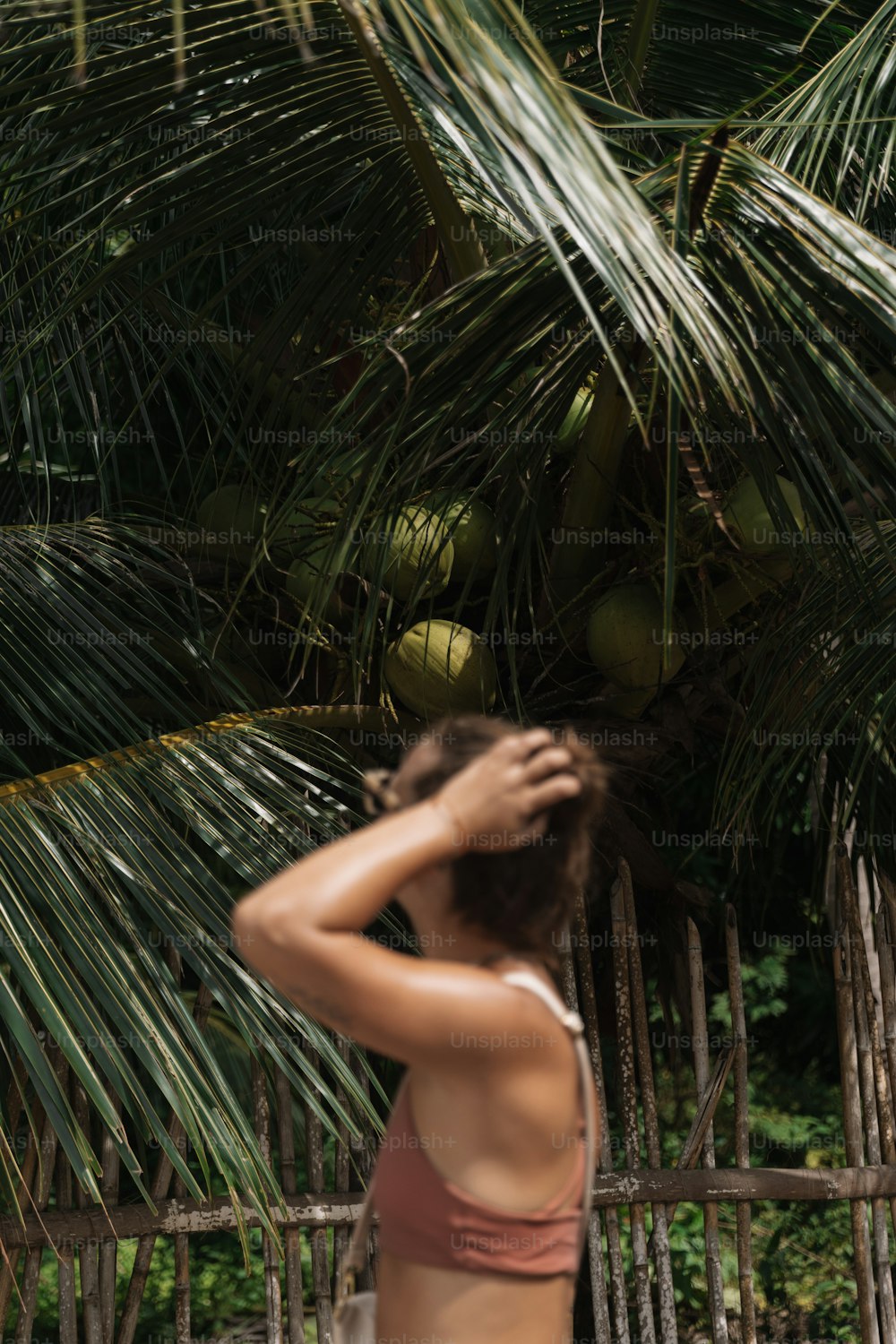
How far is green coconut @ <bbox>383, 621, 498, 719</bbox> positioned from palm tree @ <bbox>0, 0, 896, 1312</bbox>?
0.06m

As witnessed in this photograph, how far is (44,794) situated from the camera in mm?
2369

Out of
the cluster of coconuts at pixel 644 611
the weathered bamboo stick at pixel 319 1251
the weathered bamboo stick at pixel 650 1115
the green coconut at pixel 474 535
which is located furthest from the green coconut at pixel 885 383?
the weathered bamboo stick at pixel 319 1251

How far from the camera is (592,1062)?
122 inches

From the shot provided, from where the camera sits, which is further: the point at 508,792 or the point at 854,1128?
the point at 854,1128

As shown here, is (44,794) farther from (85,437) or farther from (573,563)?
(85,437)

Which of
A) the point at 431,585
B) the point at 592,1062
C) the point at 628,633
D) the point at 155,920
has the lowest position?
the point at 592,1062

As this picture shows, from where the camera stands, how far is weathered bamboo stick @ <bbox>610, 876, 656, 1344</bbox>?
3053mm

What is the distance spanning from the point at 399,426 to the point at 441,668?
0.75 m

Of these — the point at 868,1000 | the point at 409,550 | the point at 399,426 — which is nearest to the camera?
the point at 399,426

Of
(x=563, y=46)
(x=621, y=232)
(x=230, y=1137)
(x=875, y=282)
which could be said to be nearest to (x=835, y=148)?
(x=563, y=46)

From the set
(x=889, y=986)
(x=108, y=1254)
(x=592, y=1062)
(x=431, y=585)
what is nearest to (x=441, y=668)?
(x=431, y=585)

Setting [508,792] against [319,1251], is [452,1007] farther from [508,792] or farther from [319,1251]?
[319,1251]

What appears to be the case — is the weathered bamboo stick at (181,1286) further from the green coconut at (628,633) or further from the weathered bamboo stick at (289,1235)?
the green coconut at (628,633)

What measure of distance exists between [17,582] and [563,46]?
1.81 m
